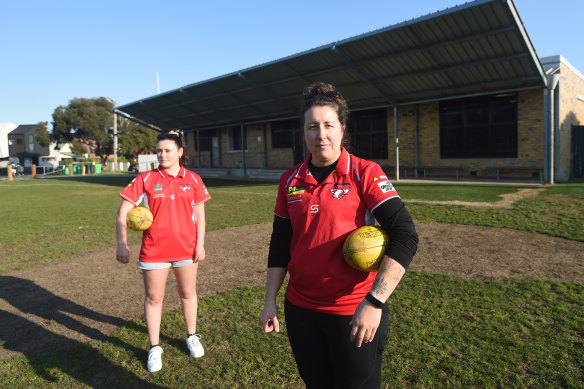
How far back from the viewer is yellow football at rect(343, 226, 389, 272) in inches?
72.0

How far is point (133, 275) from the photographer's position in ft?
20.4

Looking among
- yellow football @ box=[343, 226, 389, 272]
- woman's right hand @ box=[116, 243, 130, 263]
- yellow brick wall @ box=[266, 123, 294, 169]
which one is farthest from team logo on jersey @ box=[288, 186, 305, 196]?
yellow brick wall @ box=[266, 123, 294, 169]

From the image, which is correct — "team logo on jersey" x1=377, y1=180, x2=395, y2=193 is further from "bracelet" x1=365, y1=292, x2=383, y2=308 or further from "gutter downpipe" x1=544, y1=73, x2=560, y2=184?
"gutter downpipe" x1=544, y1=73, x2=560, y2=184

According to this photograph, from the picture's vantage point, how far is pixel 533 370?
311 cm

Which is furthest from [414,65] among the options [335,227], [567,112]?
[335,227]

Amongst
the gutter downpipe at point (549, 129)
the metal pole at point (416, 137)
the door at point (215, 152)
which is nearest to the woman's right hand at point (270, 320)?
the gutter downpipe at point (549, 129)

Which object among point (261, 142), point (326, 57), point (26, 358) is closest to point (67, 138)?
point (261, 142)

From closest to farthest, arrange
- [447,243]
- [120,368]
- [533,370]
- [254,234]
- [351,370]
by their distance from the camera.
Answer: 1. [351,370]
2. [533,370]
3. [120,368]
4. [447,243]
5. [254,234]

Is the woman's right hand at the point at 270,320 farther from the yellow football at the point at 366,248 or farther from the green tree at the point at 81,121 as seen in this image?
the green tree at the point at 81,121

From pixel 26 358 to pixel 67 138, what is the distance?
Result: 6703cm

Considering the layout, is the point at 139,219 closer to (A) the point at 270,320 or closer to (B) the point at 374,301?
(A) the point at 270,320

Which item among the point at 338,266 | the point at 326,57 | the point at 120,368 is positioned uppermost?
the point at 326,57

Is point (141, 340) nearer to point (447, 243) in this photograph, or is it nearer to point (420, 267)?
point (420, 267)

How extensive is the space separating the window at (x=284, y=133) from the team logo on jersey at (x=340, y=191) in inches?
986
